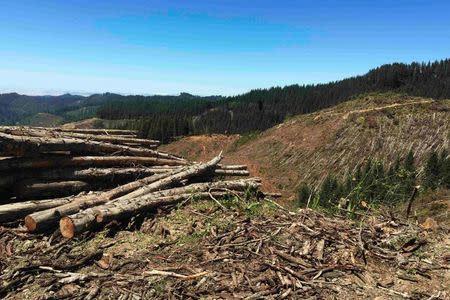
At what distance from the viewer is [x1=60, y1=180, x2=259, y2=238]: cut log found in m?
7.43

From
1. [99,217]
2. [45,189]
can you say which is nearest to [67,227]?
[99,217]

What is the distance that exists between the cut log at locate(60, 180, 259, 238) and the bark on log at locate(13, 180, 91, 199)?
71.2 inches

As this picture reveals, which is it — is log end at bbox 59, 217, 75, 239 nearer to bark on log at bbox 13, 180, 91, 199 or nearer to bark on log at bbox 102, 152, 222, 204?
bark on log at bbox 102, 152, 222, 204

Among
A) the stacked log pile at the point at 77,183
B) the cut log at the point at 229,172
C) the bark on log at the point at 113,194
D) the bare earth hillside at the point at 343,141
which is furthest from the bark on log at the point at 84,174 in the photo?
the bare earth hillside at the point at 343,141

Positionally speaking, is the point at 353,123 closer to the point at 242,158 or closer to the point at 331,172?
the point at 331,172

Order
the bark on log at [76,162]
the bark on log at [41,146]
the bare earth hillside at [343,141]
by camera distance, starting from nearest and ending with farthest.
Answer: the bark on log at [41,146] < the bark on log at [76,162] < the bare earth hillside at [343,141]

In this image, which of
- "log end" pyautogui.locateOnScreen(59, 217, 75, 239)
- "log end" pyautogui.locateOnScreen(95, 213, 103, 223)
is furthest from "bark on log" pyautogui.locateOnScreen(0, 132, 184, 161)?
"log end" pyautogui.locateOnScreen(95, 213, 103, 223)

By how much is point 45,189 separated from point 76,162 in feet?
3.35

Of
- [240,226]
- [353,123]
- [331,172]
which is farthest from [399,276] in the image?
[353,123]

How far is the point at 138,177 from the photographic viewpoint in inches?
436

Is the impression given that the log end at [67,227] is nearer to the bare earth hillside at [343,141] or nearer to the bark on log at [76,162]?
the bark on log at [76,162]

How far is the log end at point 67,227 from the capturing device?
735 cm

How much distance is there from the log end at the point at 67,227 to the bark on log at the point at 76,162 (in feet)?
8.33

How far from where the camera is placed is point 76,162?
10.1 metres
